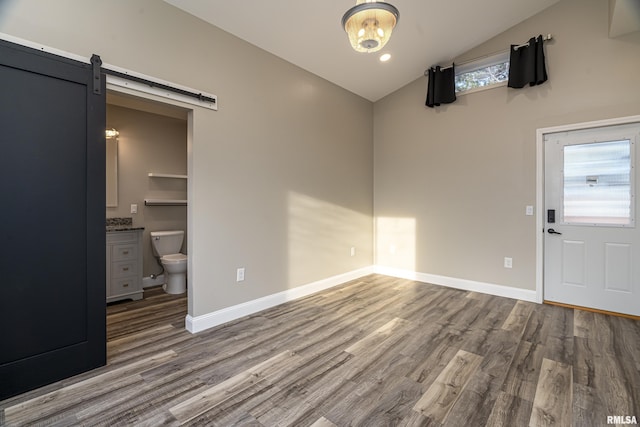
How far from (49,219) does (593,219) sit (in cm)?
504

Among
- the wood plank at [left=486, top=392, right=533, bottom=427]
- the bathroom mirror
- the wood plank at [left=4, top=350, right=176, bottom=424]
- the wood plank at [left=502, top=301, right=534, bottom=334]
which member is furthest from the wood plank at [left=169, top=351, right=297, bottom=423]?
the bathroom mirror

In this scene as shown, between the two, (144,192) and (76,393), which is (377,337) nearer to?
(76,393)

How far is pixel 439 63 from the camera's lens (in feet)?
13.8

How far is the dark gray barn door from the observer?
6.00 feet

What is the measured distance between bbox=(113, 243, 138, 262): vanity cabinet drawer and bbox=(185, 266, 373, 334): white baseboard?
147 cm

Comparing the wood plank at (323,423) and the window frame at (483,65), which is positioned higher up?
the window frame at (483,65)

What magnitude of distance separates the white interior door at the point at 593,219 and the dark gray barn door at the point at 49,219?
4599 mm

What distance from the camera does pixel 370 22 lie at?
6.51 feet

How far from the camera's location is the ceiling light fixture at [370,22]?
6.34ft

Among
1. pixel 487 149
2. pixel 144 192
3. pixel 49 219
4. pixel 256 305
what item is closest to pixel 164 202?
pixel 144 192

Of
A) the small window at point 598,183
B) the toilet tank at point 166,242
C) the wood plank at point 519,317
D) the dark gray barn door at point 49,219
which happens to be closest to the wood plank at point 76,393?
the dark gray barn door at point 49,219

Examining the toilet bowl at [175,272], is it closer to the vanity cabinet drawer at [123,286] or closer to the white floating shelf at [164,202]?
the vanity cabinet drawer at [123,286]

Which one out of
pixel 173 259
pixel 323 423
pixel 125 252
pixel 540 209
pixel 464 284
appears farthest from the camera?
pixel 464 284

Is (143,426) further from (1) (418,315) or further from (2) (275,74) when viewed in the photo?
(2) (275,74)
